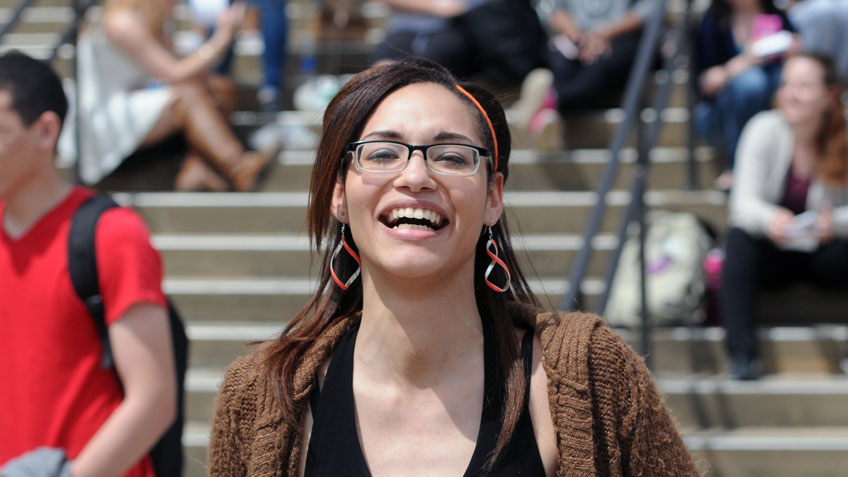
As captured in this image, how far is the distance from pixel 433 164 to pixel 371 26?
22.8 feet

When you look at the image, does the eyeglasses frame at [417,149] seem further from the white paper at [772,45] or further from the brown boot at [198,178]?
the brown boot at [198,178]

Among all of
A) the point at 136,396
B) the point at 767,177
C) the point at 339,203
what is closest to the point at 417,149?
the point at 339,203

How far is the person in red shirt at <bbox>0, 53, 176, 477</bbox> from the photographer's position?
2.80 meters

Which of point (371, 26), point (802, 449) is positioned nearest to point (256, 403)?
point (802, 449)

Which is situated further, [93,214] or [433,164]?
[93,214]

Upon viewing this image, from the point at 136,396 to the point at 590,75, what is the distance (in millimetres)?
4578

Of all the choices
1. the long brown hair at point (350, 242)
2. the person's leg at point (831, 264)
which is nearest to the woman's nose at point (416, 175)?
the long brown hair at point (350, 242)

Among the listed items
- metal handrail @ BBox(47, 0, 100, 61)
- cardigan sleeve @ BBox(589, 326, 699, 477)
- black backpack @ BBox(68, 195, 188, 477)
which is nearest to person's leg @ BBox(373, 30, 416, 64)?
metal handrail @ BBox(47, 0, 100, 61)

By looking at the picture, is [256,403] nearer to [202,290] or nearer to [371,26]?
[202,290]

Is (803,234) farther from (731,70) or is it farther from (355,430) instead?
(355,430)

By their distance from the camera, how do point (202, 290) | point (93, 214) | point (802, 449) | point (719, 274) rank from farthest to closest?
point (202, 290) → point (719, 274) → point (802, 449) → point (93, 214)

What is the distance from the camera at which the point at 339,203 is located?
2.19m

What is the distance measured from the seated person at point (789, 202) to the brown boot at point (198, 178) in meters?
3.04

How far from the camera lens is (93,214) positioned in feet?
9.56
